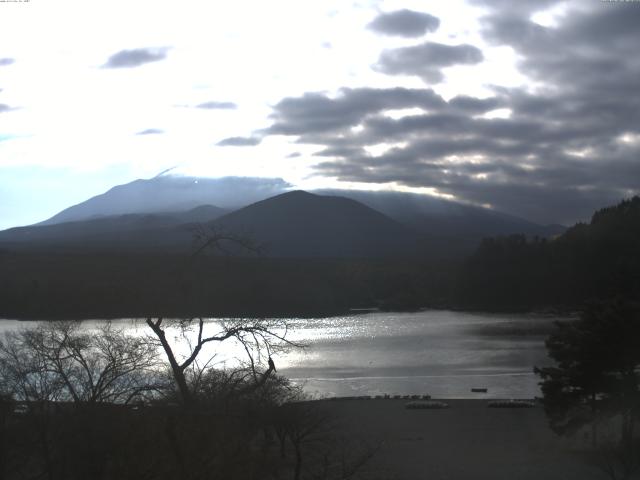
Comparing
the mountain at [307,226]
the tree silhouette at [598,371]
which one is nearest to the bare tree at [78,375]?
the tree silhouette at [598,371]

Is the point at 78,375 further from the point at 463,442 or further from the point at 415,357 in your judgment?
the point at 415,357

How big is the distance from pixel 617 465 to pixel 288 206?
397 feet

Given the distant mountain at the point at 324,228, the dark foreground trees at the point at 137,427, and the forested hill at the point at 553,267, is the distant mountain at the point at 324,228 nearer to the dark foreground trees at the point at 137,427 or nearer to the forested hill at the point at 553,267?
the forested hill at the point at 553,267

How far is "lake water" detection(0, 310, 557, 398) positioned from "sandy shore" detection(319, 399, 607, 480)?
2.64m

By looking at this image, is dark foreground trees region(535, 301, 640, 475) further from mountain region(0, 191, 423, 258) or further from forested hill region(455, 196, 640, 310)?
mountain region(0, 191, 423, 258)

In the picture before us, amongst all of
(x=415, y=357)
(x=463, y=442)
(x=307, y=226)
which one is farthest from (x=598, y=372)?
(x=307, y=226)

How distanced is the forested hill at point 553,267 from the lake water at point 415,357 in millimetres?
13493

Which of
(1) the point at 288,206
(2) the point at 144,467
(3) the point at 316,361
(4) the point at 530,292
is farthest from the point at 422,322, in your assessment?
(1) the point at 288,206

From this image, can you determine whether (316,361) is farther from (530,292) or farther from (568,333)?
(530,292)

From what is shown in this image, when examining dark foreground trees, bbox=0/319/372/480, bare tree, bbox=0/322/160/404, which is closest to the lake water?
bare tree, bbox=0/322/160/404

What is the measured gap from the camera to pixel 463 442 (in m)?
17.1

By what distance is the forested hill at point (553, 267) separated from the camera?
212 feet

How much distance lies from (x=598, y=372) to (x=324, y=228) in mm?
114797

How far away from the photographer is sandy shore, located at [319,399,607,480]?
13648 millimetres
